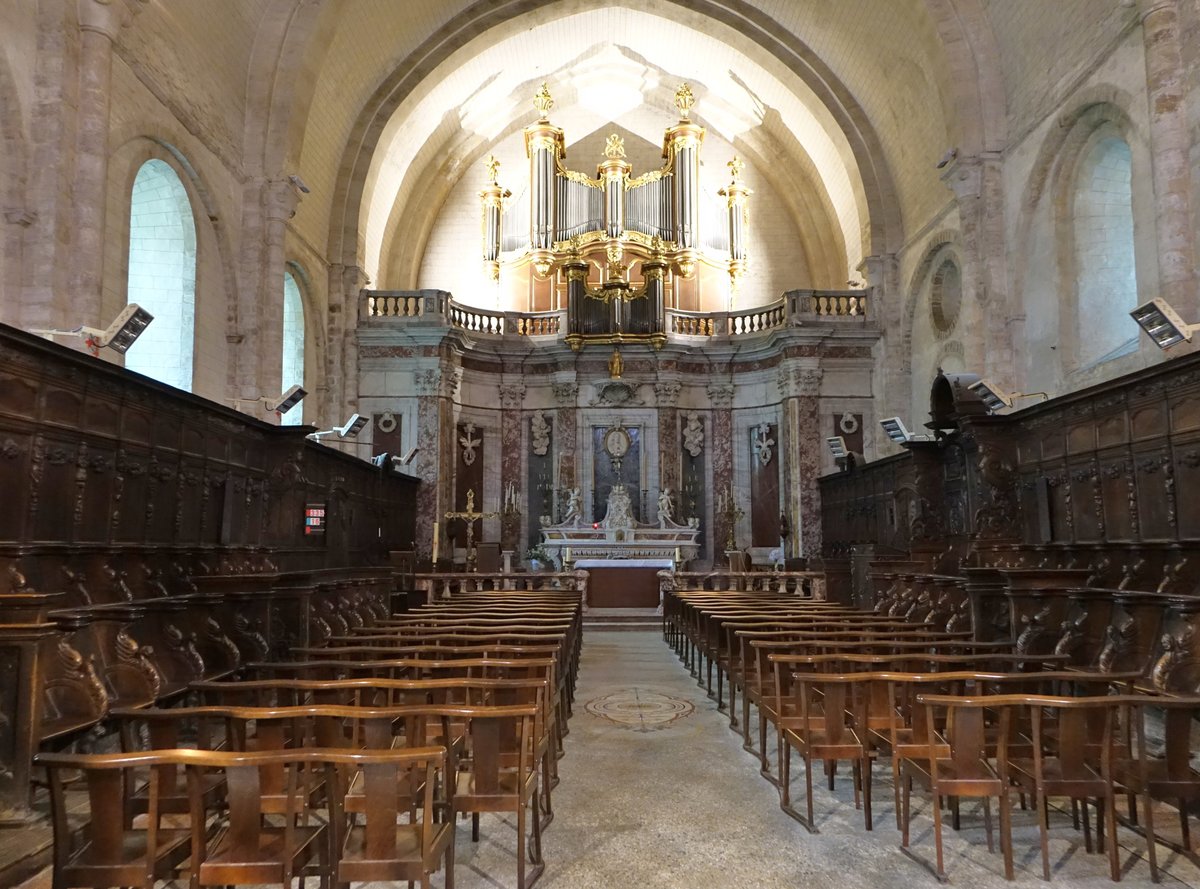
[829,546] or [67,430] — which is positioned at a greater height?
[67,430]

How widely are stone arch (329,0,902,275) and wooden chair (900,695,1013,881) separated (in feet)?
56.6

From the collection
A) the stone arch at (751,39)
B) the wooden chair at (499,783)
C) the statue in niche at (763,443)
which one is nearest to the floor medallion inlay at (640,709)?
the wooden chair at (499,783)

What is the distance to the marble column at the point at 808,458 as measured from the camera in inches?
786

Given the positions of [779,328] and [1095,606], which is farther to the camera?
[779,328]

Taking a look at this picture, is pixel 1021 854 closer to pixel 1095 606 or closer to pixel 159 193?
pixel 1095 606

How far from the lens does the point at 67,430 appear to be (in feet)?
27.0

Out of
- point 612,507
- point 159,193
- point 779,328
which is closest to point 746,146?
point 779,328

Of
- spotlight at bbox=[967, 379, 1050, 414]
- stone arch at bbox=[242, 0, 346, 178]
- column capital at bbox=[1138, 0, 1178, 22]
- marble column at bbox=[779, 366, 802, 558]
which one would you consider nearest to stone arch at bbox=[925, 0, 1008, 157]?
spotlight at bbox=[967, 379, 1050, 414]

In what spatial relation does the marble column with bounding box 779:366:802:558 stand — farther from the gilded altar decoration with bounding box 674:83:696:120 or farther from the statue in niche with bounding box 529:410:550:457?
the gilded altar decoration with bounding box 674:83:696:120

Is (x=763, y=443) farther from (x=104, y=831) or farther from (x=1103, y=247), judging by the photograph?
(x=104, y=831)

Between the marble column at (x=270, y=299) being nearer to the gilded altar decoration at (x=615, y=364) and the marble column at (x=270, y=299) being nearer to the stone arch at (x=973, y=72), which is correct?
the gilded altar decoration at (x=615, y=364)

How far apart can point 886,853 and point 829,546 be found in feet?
→ 52.4

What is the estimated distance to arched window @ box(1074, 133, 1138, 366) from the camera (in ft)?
43.0

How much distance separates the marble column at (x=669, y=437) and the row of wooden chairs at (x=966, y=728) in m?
14.3
